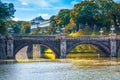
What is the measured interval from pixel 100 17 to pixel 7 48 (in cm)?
4433

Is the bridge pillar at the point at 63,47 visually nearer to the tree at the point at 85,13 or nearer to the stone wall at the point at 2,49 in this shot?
the stone wall at the point at 2,49

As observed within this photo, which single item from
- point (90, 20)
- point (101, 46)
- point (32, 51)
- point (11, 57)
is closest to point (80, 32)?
point (90, 20)

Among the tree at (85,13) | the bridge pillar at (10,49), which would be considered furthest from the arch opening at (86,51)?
the bridge pillar at (10,49)

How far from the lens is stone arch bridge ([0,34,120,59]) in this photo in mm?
98812

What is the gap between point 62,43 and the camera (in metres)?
103

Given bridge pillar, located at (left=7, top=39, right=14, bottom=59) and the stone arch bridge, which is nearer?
bridge pillar, located at (left=7, top=39, right=14, bottom=59)

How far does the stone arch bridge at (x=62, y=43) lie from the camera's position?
9881 cm

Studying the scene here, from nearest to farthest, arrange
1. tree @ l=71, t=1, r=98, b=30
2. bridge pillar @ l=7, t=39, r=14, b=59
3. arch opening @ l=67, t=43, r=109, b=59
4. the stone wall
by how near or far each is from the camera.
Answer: the stone wall < bridge pillar @ l=7, t=39, r=14, b=59 < arch opening @ l=67, t=43, r=109, b=59 < tree @ l=71, t=1, r=98, b=30

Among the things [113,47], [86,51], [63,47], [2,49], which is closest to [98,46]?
[113,47]

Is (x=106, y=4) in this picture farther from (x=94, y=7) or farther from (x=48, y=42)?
(x=48, y=42)

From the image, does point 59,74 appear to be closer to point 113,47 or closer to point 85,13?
point 113,47

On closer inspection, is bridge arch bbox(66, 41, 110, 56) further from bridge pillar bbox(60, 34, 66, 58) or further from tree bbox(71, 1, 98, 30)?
tree bbox(71, 1, 98, 30)

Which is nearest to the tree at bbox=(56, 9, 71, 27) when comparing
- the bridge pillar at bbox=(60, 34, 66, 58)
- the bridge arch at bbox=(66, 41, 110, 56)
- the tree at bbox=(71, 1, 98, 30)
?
the tree at bbox=(71, 1, 98, 30)

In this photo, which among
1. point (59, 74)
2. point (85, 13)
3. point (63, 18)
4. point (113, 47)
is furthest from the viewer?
point (63, 18)
